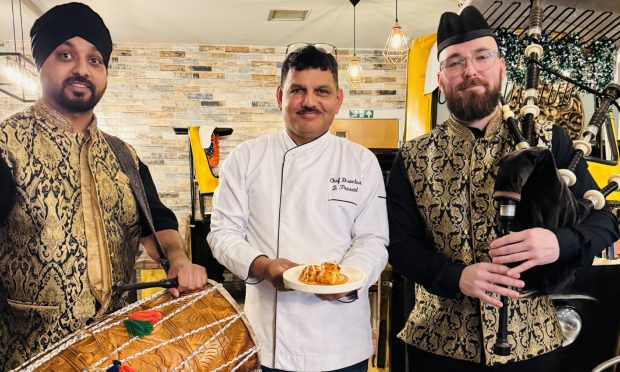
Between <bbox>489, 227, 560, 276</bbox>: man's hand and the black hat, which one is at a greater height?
the black hat

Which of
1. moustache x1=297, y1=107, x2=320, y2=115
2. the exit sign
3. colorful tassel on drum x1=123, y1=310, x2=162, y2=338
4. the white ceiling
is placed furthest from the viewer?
the exit sign

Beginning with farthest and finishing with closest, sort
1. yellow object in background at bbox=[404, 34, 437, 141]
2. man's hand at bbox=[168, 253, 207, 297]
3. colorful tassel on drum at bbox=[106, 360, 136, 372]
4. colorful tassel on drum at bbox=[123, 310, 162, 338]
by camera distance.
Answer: yellow object in background at bbox=[404, 34, 437, 141] → man's hand at bbox=[168, 253, 207, 297] → colorful tassel on drum at bbox=[123, 310, 162, 338] → colorful tassel on drum at bbox=[106, 360, 136, 372]

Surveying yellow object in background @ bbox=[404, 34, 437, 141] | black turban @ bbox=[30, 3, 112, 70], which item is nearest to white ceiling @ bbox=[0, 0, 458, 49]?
yellow object in background @ bbox=[404, 34, 437, 141]

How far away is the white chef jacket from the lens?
4.78 ft

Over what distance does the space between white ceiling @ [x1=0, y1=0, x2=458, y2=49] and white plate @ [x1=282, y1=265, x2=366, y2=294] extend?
449 centimetres

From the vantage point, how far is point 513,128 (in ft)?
4.26

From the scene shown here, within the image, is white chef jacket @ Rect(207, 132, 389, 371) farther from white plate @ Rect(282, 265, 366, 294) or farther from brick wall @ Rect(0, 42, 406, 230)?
brick wall @ Rect(0, 42, 406, 230)

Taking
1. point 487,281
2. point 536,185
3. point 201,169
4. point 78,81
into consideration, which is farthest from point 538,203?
point 201,169

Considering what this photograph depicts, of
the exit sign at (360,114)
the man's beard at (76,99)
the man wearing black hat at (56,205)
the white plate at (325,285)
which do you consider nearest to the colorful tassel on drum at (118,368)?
the man wearing black hat at (56,205)

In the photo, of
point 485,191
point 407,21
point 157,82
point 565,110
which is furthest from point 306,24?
point 485,191

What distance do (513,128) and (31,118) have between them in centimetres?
137

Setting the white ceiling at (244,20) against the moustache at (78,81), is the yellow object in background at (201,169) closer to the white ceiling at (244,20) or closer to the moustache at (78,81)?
the white ceiling at (244,20)

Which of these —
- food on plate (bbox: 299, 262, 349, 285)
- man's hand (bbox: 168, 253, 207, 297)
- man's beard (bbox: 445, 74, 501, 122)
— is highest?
man's beard (bbox: 445, 74, 501, 122)

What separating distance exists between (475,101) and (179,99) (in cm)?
616
